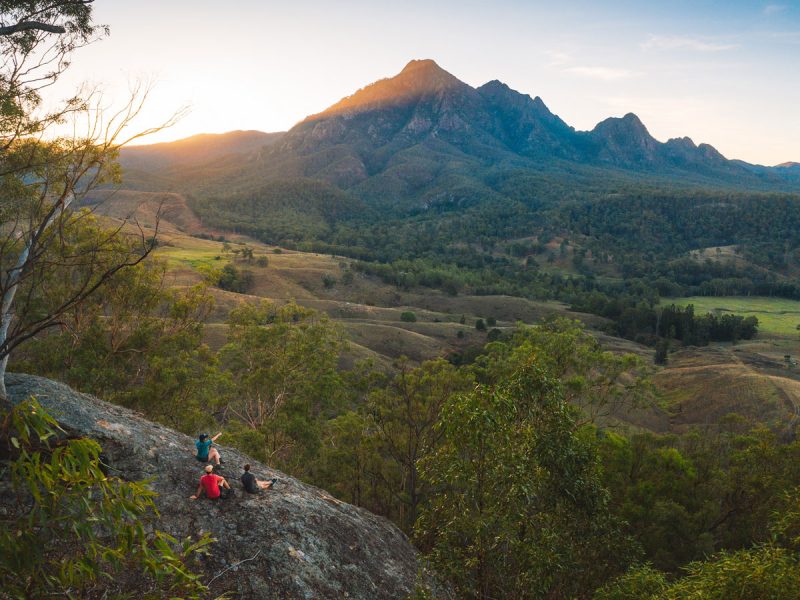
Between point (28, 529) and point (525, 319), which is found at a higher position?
point (28, 529)

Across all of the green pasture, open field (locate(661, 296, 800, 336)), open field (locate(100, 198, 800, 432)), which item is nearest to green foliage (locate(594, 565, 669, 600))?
open field (locate(100, 198, 800, 432))

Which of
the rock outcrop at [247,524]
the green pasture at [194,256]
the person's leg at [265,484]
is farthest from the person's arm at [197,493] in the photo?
the green pasture at [194,256]

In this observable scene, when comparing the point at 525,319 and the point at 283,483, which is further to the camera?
the point at 525,319

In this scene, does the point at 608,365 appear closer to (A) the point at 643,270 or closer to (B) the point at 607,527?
(B) the point at 607,527

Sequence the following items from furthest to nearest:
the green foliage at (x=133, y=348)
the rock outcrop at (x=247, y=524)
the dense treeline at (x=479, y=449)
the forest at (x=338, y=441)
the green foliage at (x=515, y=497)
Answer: the green foliage at (x=133, y=348), the rock outcrop at (x=247, y=524), the dense treeline at (x=479, y=449), the green foliage at (x=515, y=497), the forest at (x=338, y=441)

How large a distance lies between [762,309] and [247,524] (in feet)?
513

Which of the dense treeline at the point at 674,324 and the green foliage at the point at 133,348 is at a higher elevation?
the green foliage at the point at 133,348

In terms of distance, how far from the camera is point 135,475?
473 inches

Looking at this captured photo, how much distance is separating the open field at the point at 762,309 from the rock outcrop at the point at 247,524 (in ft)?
393

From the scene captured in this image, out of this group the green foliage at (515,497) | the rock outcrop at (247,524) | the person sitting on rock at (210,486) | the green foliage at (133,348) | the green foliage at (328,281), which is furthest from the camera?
the green foliage at (328,281)

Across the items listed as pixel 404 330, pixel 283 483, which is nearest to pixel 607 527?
pixel 283 483

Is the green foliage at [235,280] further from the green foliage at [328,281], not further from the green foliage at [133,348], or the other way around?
the green foliage at [133,348]

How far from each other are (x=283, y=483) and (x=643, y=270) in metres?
184

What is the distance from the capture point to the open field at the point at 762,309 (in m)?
106
